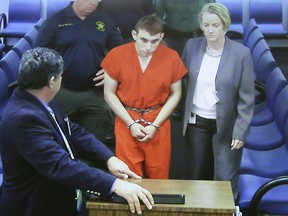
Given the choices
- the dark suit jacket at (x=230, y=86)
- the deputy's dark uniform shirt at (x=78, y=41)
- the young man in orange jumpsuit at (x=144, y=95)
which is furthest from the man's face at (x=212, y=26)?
the deputy's dark uniform shirt at (x=78, y=41)

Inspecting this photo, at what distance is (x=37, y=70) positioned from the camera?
214cm

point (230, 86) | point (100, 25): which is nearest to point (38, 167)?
point (230, 86)

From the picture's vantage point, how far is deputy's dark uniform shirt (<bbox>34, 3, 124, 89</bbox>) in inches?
147

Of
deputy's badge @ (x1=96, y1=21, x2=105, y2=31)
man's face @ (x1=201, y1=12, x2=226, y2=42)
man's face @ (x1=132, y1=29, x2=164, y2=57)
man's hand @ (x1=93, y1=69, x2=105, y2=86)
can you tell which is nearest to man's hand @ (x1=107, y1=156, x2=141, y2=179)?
man's face @ (x1=132, y1=29, x2=164, y2=57)

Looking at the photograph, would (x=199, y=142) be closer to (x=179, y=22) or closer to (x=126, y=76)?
(x=126, y=76)

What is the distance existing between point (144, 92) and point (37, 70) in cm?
104

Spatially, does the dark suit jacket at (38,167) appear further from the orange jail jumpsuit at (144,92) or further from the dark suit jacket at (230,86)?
the dark suit jacket at (230,86)

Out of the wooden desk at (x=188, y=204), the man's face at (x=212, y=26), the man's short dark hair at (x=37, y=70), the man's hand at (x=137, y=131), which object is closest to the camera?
the wooden desk at (x=188, y=204)

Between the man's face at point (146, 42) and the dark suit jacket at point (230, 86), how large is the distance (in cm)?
23

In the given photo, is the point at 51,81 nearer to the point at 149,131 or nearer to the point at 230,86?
the point at 149,131

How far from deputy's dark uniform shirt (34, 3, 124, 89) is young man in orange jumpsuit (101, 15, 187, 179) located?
0.63 metres

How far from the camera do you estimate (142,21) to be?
3.05 metres

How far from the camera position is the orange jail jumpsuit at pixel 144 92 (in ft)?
10.1

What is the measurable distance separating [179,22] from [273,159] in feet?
5.89
